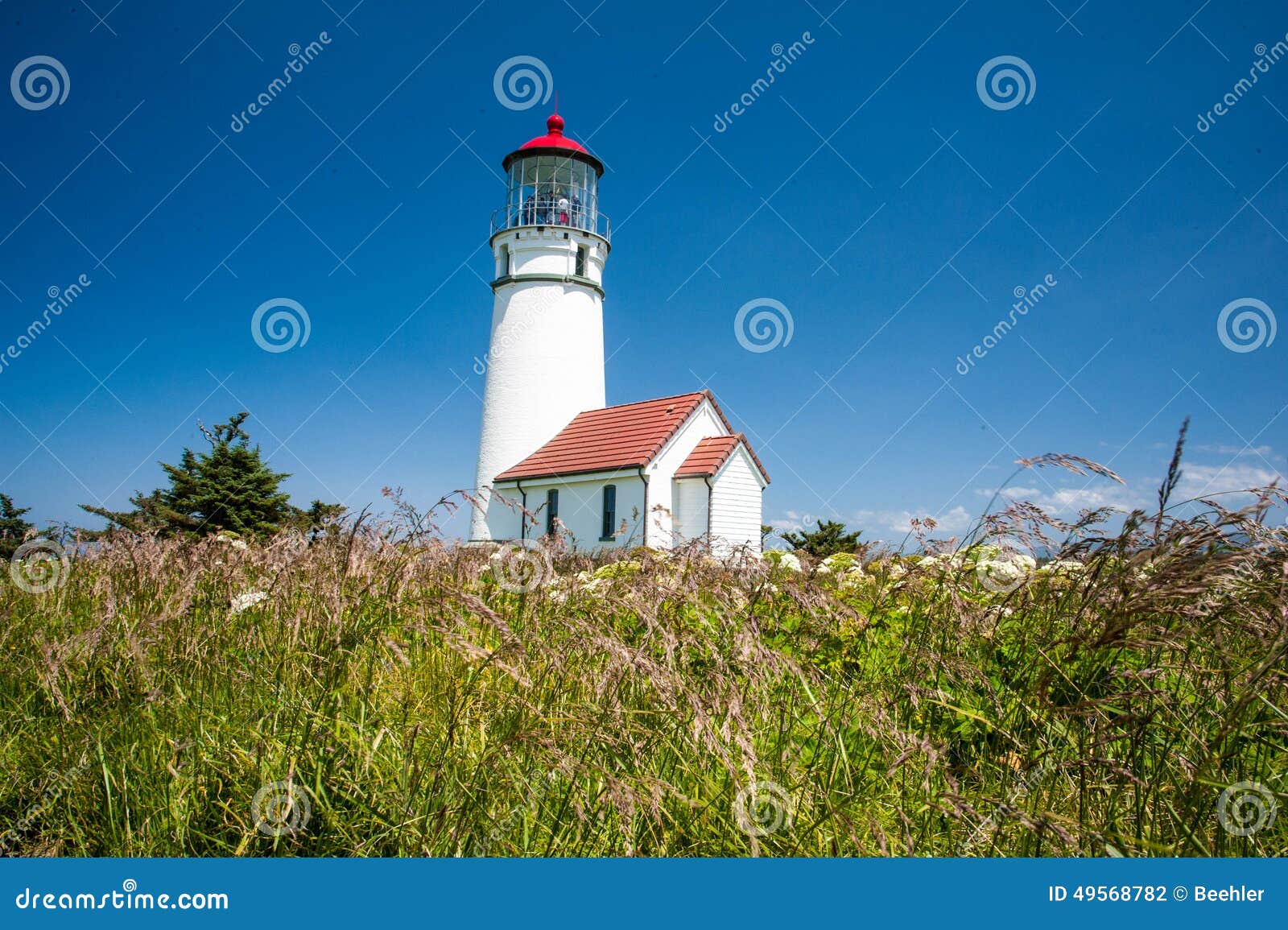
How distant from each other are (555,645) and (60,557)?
4238 millimetres

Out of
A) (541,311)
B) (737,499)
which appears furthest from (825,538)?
(541,311)

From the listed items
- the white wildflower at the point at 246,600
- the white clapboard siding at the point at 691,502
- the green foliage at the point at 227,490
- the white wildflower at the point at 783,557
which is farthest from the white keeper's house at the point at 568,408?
the white wildflower at the point at 246,600

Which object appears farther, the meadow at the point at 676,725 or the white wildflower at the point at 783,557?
the white wildflower at the point at 783,557

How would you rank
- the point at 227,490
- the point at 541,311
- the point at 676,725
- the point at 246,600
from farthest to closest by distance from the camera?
the point at 541,311 < the point at 227,490 < the point at 246,600 < the point at 676,725

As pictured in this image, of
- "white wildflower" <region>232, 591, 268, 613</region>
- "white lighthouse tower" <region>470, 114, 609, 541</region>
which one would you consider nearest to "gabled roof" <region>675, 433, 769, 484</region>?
"white lighthouse tower" <region>470, 114, 609, 541</region>

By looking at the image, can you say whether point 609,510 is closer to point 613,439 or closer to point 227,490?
point 613,439

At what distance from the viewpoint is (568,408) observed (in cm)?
2608

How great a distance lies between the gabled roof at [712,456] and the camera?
2222cm

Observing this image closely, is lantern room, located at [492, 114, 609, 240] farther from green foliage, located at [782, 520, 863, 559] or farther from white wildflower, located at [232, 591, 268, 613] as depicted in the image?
white wildflower, located at [232, 591, 268, 613]

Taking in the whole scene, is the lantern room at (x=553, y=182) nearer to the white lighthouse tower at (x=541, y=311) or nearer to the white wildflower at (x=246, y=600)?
the white lighthouse tower at (x=541, y=311)

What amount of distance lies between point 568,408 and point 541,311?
10.7ft

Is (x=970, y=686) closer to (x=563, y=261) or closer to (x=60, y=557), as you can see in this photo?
(x=60, y=557)

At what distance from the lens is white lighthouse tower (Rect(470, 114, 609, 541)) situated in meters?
25.5

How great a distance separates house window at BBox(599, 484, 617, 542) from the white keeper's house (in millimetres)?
34
